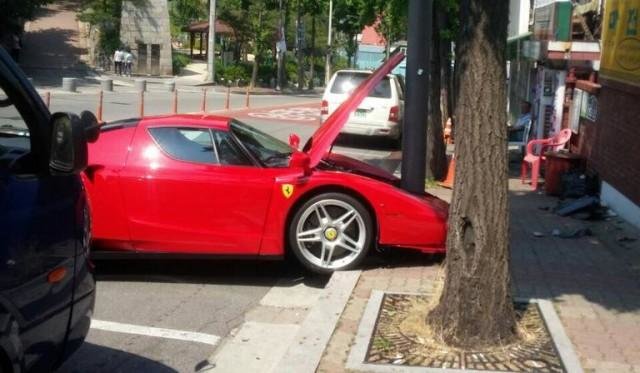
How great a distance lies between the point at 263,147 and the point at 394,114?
1283 cm

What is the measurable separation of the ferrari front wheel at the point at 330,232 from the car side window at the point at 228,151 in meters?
0.68

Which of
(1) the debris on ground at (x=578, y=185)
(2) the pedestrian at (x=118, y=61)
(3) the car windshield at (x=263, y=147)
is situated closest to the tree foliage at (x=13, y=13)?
(2) the pedestrian at (x=118, y=61)

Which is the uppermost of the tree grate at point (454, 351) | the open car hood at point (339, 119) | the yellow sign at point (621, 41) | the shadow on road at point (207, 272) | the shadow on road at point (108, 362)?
the yellow sign at point (621, 41)

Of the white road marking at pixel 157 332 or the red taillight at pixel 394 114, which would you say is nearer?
the white road marking at pixel 157 332

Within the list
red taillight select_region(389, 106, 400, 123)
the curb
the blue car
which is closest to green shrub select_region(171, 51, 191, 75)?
red taillight select_region(389, 106, 400, 123)

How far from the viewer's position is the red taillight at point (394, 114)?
20359mm

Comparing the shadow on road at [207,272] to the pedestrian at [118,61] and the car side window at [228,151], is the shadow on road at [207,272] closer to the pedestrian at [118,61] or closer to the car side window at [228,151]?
the car side window at [228,151]

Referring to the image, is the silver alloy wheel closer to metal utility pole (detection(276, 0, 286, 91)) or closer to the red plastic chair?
the red plastic chair

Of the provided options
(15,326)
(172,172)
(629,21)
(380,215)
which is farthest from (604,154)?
(15,326)

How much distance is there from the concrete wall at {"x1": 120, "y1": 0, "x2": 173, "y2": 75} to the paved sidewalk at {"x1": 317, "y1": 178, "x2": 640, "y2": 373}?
4435 centimetres

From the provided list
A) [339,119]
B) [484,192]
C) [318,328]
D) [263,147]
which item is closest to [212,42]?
[263,147]

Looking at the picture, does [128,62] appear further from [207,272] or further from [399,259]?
[399,259]

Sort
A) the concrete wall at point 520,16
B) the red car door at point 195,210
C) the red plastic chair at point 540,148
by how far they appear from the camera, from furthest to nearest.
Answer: the concrete wall at point 520,16 < the red plastic chair at point 540,148 < the red car door at point 195,210

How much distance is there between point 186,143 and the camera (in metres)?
7.51
